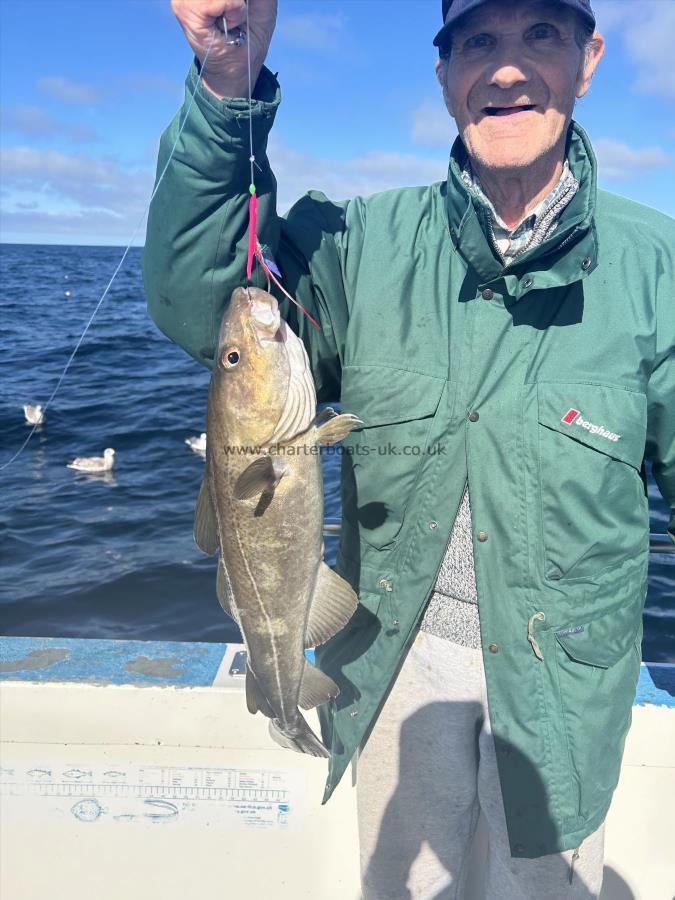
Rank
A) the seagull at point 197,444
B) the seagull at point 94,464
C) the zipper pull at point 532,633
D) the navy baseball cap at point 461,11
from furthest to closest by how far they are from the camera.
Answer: the seagull at point 197,444 → the seagull at point 94,464 → the zipper pull at point 532,633 → the navy baseball cap at point 461,11

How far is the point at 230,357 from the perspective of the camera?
2256 millimetres

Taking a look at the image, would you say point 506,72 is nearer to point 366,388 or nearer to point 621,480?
point 366,388

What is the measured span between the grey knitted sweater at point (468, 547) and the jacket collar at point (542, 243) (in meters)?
0.04

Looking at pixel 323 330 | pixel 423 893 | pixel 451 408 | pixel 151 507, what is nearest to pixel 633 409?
pixel 451 408

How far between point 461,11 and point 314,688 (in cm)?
230

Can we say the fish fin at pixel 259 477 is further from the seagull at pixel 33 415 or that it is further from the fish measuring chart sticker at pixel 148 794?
the seagull at pixel 33 415

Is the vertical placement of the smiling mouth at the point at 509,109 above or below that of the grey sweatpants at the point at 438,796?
above

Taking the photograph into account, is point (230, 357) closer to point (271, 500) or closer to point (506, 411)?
point (271, 500)

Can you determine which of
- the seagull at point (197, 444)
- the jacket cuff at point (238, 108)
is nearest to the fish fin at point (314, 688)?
the jacket cuff at point (238, 108)

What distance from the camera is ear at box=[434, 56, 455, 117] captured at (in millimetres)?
2504

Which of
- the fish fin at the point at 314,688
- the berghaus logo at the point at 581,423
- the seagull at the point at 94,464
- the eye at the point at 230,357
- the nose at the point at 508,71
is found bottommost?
the seagull at the point at 94,464

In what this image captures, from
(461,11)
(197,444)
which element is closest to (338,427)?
(461,11)

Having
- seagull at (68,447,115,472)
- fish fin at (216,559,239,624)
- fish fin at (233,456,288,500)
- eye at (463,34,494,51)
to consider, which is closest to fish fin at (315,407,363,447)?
fish fin at (233,456,288,500)

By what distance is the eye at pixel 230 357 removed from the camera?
2.24 meters
